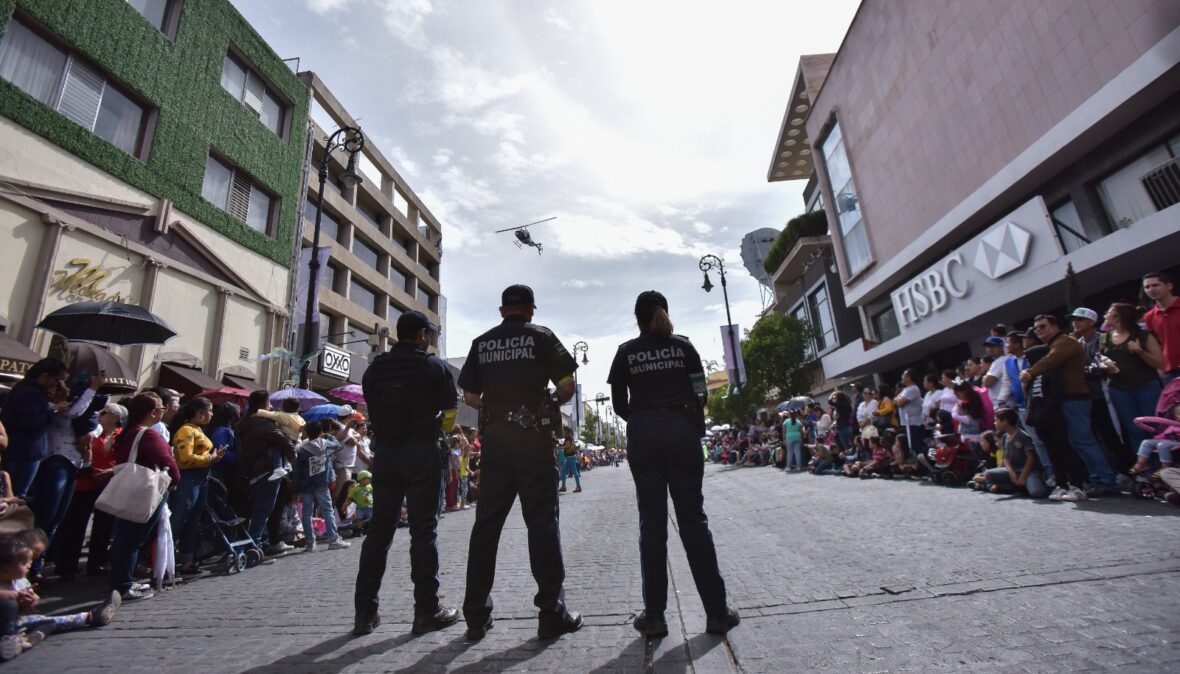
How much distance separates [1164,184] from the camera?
33.2 feet

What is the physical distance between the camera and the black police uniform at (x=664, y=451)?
107 inches

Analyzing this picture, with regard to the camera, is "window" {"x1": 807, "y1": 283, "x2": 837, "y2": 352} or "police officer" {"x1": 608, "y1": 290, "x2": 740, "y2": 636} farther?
"window" {"x1": 807, "y1": 283, "x2": 837, "y2": 352}

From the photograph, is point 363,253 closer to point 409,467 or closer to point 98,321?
point 98,321

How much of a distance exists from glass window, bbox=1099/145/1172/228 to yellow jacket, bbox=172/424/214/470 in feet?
54.1

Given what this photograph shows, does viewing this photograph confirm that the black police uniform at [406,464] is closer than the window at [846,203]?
Yes

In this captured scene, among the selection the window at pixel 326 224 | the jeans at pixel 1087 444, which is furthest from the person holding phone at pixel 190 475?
the window at pixel 326 224

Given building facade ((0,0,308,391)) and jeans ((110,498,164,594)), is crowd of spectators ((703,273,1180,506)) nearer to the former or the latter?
jeans ((110,498,164,594))

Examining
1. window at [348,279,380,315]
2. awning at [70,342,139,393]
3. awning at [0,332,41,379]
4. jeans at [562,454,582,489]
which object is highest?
window at [348,279,380,315]

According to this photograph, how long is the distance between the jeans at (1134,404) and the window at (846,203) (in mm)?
16747

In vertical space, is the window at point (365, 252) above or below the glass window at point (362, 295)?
above

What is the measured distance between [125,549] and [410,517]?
2.85m

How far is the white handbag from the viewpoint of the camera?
4.02m

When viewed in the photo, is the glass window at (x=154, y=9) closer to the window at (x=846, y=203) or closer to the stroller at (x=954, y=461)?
the stroller at (x=954, y=461)

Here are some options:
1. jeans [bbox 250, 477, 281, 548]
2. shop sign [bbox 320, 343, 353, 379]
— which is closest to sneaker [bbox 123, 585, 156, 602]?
jeans [bbox 250, 477, 281, 548]
